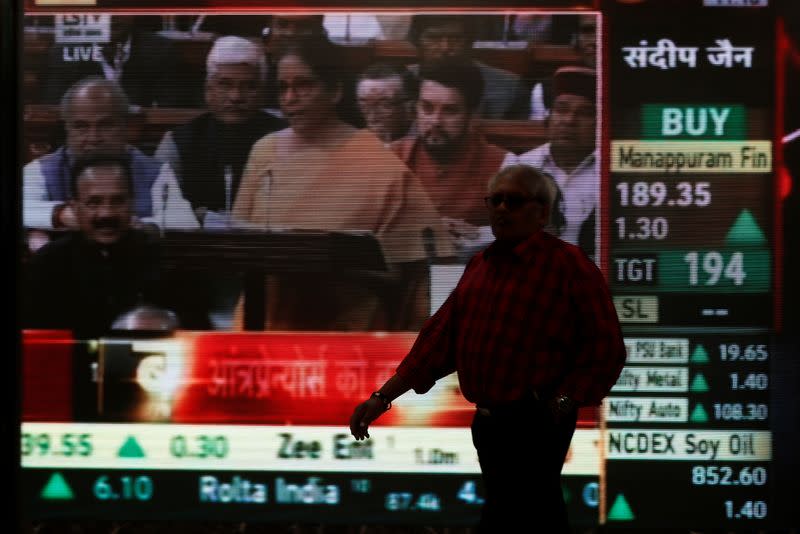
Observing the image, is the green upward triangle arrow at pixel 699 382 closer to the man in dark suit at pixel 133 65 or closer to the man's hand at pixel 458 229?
the man's hand at pixel 458 229

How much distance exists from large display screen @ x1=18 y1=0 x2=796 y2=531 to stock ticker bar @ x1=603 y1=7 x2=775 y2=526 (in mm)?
10

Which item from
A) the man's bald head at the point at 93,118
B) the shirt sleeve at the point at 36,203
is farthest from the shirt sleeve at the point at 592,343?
the shirt sleeve at the point at 36,203

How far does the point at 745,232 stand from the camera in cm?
528

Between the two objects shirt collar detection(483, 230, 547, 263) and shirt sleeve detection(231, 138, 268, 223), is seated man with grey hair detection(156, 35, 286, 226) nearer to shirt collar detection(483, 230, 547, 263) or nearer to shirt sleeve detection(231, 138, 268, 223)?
shirt sleeve detection(231, 138, 268, 223)

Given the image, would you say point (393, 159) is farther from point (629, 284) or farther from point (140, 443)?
point (140, 443)

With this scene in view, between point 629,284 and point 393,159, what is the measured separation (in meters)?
1.22

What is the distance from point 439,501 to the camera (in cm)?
535

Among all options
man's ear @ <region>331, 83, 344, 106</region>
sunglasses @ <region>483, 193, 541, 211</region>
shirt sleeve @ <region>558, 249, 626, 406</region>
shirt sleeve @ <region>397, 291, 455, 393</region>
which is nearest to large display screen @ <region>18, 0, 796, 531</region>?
man's ear @ <region>331, 83, 344, 106</region>

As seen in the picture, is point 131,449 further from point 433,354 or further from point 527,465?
point 527,465

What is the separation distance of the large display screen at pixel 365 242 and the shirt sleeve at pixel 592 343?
1.72 metres

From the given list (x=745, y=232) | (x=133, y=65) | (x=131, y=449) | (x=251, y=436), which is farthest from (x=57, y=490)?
(x=745, y=232)

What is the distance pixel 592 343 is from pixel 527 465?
1.42 feet

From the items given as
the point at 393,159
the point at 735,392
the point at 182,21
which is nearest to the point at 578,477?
the point at 735,392

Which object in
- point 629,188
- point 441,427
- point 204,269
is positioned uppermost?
point 629,188
